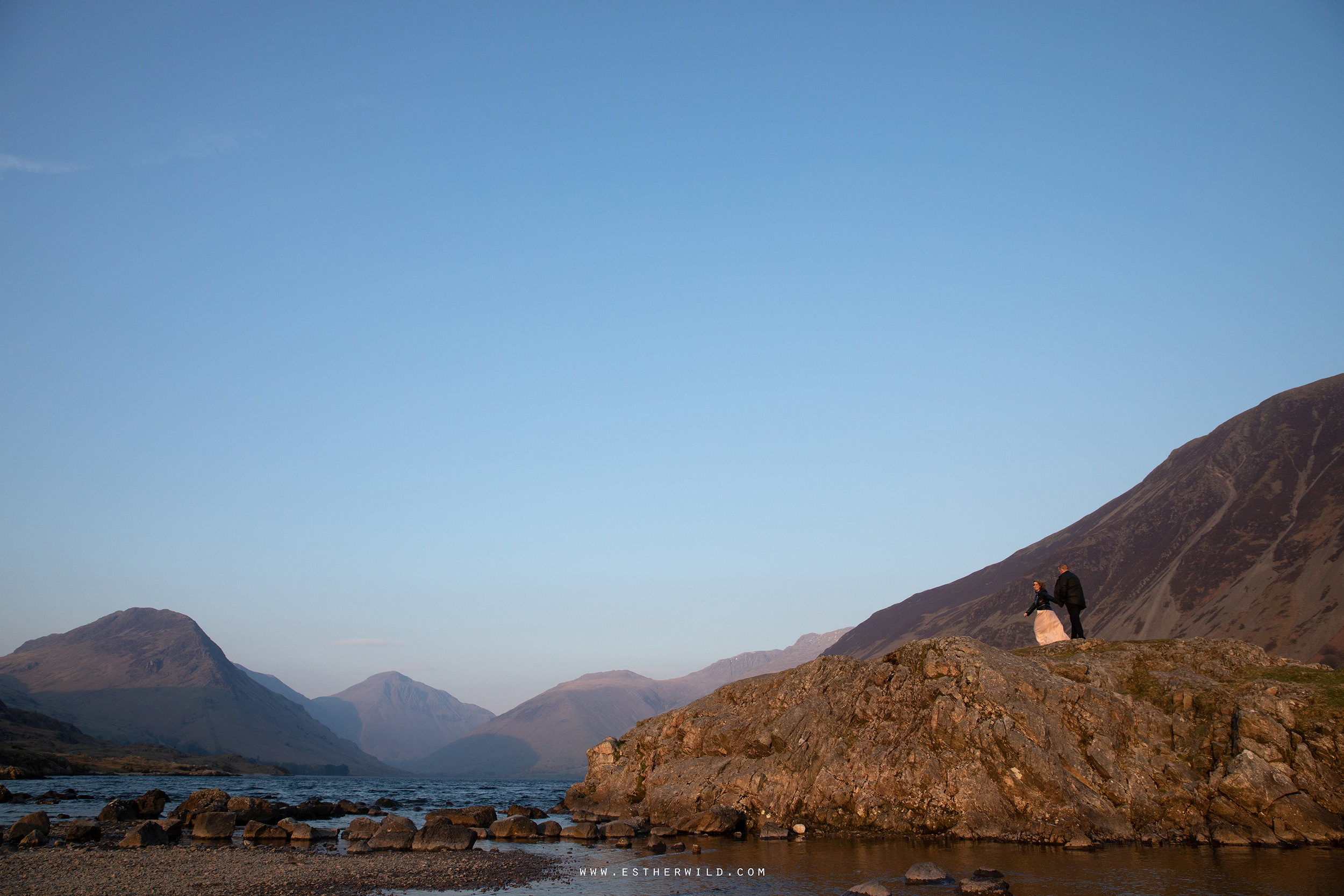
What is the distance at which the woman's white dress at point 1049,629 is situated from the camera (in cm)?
4266

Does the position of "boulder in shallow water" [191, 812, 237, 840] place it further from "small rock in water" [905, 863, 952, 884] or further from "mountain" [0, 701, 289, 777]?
"mountain" [0, 701, 289, 777]

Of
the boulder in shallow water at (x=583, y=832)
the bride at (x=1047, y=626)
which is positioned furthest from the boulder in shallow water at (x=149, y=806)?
the bride at (x=1047, y=626)

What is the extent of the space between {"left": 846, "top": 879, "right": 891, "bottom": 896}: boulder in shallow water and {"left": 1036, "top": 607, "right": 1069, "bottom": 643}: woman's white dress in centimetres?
2406

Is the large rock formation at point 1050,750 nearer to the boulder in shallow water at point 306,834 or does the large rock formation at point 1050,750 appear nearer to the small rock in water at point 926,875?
the small rock in water at point 926,875

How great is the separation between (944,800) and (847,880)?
10.9 meters

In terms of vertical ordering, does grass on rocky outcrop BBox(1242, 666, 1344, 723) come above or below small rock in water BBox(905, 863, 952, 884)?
above

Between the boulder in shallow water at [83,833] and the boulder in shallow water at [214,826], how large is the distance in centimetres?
382

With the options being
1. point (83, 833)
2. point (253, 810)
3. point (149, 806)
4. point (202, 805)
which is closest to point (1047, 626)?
point (253, 810)

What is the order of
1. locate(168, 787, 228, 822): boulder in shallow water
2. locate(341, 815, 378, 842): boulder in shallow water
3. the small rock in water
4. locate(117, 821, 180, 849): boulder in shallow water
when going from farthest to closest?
locate(168, 787, 228, 822): boulder in shallow water, locate(341, 815, 378, 842): boulder in shallow water, locate(117, 821, 180, 849): boulder in shallow water, the small rock in water

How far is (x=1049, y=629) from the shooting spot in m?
42.9

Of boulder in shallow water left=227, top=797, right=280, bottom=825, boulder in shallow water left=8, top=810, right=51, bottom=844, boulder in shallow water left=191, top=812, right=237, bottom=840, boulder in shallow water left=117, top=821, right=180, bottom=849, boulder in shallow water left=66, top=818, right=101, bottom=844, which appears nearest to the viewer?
boulder in shallow water left=117, top=821, right=180, bottom=849

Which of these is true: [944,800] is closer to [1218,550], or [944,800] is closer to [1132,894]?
[1132,894]

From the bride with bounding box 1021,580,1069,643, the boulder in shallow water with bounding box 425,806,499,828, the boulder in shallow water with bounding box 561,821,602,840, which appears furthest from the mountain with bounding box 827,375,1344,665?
the boulder in shallow water with bounding box 425,806,499,828

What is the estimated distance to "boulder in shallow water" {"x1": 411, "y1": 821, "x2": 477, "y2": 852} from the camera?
34.8 m
